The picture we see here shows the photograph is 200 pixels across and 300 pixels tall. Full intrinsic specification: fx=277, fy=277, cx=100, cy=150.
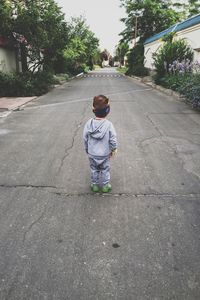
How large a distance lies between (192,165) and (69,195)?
2.40 m

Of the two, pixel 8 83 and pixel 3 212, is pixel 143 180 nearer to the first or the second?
pixel 3 212

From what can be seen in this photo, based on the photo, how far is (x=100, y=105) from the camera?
11.5ft

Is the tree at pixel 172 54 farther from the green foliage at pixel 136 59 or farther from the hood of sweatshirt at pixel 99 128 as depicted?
the hood of sweatshirt at pixel 99 128

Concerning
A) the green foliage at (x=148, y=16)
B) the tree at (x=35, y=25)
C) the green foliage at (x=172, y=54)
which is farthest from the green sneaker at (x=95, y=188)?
the green foliage at (x=148, y=16)

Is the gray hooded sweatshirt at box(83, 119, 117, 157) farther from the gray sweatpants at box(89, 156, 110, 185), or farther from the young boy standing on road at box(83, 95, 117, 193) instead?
the gray sweatpants at box(89, 156, 110, 185)

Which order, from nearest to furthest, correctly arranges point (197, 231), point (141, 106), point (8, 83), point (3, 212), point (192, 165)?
point (197, 231) < point (3, 212) < point (192, 165) < point (141, 106) < point (8, 83)

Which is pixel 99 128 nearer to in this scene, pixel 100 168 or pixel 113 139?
pixel 113 139

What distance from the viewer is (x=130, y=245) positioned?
9.56ft

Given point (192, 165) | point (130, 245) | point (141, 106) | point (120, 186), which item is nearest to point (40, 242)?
point (130, 245)

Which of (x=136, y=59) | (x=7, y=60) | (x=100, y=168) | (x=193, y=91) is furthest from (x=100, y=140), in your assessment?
(x=136, y=59)

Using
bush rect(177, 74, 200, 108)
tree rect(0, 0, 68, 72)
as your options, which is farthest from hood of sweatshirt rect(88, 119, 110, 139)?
tree rect(0, 0, 68, 72)

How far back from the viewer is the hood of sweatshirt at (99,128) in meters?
3.67

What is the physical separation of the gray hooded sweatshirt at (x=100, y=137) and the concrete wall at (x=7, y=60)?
534 inches

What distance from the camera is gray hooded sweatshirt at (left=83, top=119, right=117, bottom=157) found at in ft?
12.1
